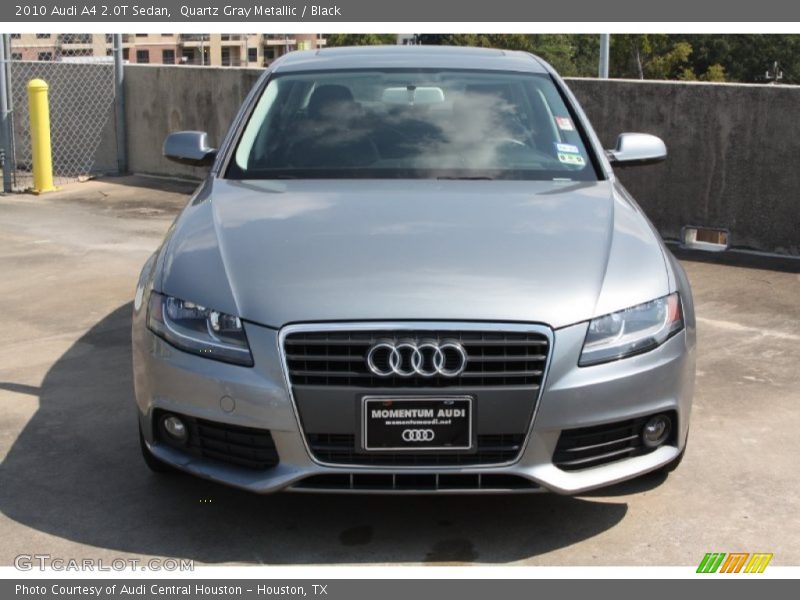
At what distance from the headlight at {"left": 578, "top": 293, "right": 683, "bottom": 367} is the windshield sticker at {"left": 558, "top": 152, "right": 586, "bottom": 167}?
1220mm

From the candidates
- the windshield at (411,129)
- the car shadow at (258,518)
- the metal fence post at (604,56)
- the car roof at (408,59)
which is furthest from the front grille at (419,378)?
the metal fence post at (604,56)

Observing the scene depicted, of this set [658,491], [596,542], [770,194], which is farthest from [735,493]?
[770,194]

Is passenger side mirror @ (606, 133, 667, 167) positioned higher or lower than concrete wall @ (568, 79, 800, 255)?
higher

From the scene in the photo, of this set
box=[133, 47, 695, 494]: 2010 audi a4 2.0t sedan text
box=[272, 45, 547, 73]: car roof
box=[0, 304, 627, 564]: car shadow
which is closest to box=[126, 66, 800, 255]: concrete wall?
box=[272, 45, 547, 73]: car roof

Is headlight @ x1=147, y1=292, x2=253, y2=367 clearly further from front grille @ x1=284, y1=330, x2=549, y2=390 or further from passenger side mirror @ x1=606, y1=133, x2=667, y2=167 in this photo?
passenger side mirror @ x1=606, y1=133, x2=667, y2=167

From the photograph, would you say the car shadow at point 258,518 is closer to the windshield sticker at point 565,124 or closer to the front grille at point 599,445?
the front grille at point 599,445

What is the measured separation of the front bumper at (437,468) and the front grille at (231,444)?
0.03m

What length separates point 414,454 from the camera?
404 cm

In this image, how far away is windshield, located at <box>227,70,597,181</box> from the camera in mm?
5377

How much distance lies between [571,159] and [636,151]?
847mm

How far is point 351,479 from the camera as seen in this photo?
4.08 m

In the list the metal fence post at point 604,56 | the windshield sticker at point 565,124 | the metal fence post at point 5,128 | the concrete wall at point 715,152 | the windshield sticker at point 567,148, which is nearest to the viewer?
the windshield sticker at point 567,148

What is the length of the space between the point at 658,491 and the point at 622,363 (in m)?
0.93

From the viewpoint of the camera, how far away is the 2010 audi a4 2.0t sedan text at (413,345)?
397 centimetres
